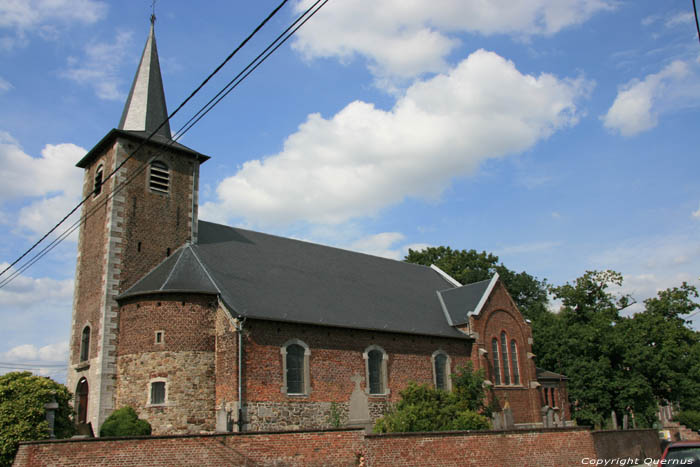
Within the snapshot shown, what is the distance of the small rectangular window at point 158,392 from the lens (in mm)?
21016

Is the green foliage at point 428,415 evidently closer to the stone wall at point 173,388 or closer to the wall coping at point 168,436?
the wall coping at point 168,436

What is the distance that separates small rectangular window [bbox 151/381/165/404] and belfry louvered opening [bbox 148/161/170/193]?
854 cm

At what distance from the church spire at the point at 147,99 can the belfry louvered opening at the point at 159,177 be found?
161 centimetres

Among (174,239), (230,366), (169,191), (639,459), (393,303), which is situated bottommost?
(639,459)

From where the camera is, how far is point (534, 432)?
17.9 meters

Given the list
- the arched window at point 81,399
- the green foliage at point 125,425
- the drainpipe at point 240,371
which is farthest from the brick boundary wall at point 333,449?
the arched window at point 81,399

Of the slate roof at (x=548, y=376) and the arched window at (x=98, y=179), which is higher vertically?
the arched window at (x=98, y=179)

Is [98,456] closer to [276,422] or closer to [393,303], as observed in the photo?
[276,422]

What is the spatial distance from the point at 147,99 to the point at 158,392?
1330cm

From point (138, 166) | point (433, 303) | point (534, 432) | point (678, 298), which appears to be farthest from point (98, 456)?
point (678, 298)

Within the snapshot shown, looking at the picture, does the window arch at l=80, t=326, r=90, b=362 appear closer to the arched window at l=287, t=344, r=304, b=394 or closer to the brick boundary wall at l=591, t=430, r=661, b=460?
the arched window at l=287, t=344, r=304, b=394

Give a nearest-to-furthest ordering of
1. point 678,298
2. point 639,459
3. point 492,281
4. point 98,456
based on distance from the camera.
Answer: point 98,456 → point 639,459 → point 492,281 → point 678,298

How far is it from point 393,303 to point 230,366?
1030 centimetres

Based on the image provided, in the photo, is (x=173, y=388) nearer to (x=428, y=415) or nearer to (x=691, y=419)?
(x=428, y=415)
